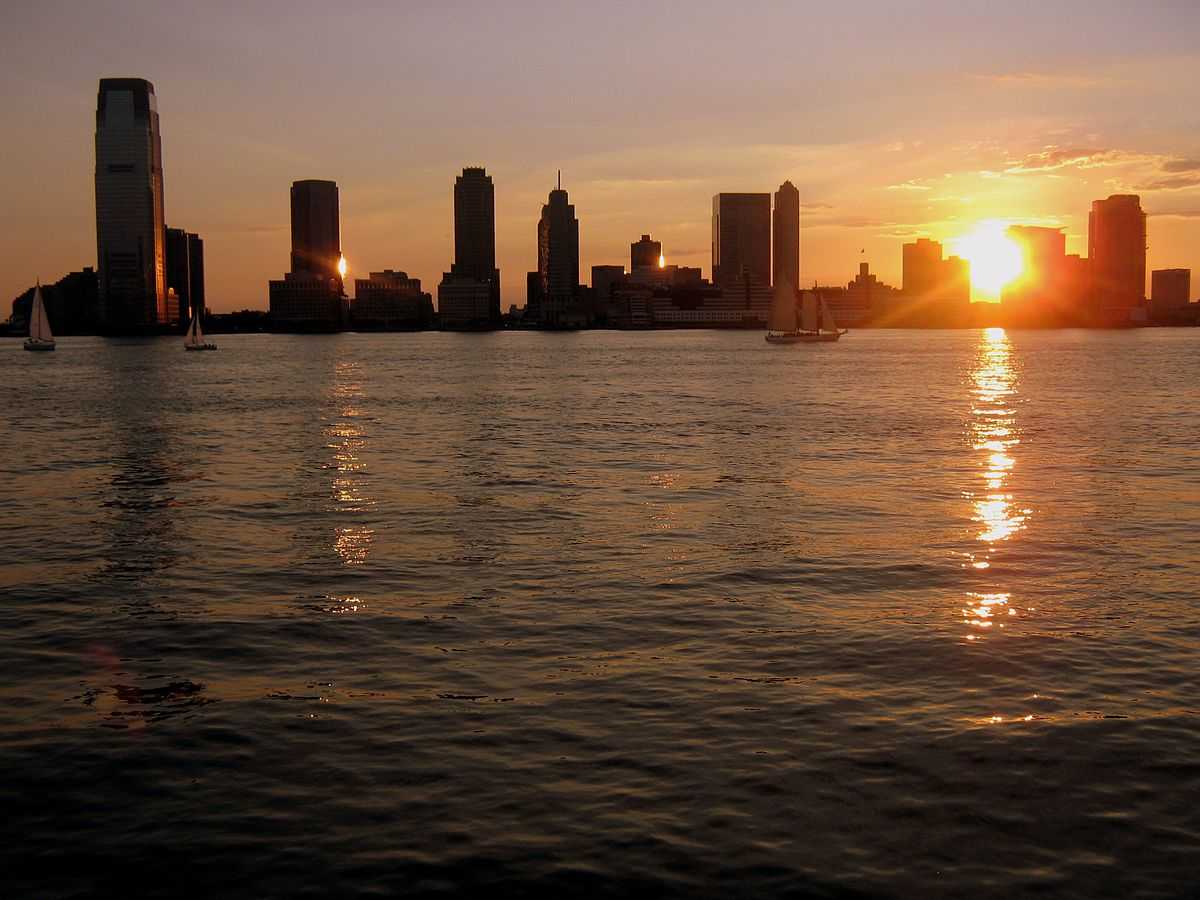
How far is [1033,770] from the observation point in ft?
48.5

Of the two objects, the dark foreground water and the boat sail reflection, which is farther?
the boat sail reflection

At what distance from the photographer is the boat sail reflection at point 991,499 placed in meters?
23.1

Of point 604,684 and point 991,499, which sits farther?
point 991,499

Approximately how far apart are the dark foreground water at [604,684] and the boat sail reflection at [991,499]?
254mm

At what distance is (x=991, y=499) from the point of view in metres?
38.4

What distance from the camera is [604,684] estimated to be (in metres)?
18.2

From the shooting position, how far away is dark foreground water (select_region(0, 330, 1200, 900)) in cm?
1256

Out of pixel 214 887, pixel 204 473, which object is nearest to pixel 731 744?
pixel 214 887

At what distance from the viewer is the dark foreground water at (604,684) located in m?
12.6

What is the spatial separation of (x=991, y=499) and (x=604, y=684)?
23.9 m

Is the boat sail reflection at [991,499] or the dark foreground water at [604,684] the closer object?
the dark foreground water at [604,684]

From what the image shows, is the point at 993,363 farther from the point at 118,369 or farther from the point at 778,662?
the point at 778,662

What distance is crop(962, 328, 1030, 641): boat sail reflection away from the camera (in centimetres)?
2311

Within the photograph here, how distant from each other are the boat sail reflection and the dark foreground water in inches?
10.0
